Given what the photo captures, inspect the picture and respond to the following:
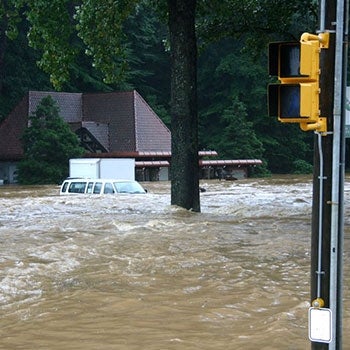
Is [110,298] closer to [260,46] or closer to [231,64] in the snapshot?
[260,46]

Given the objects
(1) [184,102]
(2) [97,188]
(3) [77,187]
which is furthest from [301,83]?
(3) [77,187]

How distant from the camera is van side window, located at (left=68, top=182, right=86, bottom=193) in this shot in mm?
28656

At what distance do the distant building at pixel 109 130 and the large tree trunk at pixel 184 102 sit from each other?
31.5 meters

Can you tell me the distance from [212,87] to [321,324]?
2701 inches

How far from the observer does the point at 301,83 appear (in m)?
5.66

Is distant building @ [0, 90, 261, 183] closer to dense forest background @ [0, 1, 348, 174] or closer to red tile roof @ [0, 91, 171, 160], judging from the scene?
red tile roof @ [0, 91, 171, 160]

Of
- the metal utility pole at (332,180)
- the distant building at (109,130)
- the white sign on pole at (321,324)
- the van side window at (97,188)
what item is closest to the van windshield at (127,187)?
A: the van side window at (97,188)

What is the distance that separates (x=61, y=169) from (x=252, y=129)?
24.5m

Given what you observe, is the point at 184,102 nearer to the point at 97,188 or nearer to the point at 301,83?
the point at 97,188

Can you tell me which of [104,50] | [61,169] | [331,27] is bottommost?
[61,169]

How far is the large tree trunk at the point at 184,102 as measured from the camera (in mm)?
19734

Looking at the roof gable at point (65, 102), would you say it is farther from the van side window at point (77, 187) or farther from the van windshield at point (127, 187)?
the van windshield at point (127, 187)

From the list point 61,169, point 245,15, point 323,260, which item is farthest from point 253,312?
point 61,169

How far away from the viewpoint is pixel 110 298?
9070 mm
